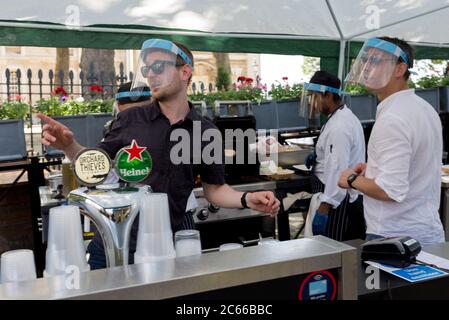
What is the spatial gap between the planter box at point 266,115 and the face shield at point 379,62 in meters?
3.26

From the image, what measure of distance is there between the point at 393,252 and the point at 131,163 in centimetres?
80

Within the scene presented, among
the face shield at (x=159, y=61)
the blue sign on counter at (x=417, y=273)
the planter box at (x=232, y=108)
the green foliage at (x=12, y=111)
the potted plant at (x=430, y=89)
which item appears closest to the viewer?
the blue sign on counter at (x=417, y=273)

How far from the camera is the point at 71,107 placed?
493 centimetres

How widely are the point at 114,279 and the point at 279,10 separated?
4.06 m

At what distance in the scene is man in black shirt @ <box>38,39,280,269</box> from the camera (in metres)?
1.76

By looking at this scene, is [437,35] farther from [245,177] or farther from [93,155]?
[93,155]

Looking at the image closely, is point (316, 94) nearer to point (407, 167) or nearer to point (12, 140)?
point (407, 167)

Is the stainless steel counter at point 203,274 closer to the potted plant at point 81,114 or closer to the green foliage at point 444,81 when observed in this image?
the potted plant at point 81,114

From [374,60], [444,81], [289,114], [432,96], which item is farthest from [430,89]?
[374,60]

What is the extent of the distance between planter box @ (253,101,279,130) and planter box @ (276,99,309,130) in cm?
5

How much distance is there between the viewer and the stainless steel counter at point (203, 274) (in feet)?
2.80

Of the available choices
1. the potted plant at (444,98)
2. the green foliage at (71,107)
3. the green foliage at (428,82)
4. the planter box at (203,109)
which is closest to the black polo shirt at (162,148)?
the planter box at (203,109)

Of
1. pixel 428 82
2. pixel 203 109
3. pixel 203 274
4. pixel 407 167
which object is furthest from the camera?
pixel 428 82
